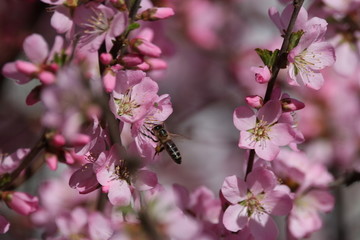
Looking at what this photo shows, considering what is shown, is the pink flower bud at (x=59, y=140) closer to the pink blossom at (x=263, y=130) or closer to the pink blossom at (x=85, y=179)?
the pink blossom at (x=85, y=179)

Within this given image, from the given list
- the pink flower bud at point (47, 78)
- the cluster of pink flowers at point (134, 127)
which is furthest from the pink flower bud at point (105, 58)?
the pink flower bud at point (47, 78)

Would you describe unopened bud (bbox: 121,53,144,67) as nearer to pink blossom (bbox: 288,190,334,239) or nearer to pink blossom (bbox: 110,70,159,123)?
pink blossom (bbox: 110,70,159,123)

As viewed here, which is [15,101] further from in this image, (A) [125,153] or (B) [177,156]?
(A) [125,153]

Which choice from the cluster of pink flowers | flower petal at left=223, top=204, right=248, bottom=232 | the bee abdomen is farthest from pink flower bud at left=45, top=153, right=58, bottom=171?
flower petal at left=223, top=204, right=248, bottom=232

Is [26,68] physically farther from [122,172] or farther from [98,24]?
[122,172]

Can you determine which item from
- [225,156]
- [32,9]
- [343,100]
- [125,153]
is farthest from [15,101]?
[125,153]

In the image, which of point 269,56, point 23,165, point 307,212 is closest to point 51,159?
point 23,165

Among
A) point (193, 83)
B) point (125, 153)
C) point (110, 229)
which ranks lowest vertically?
point (193, 83)
